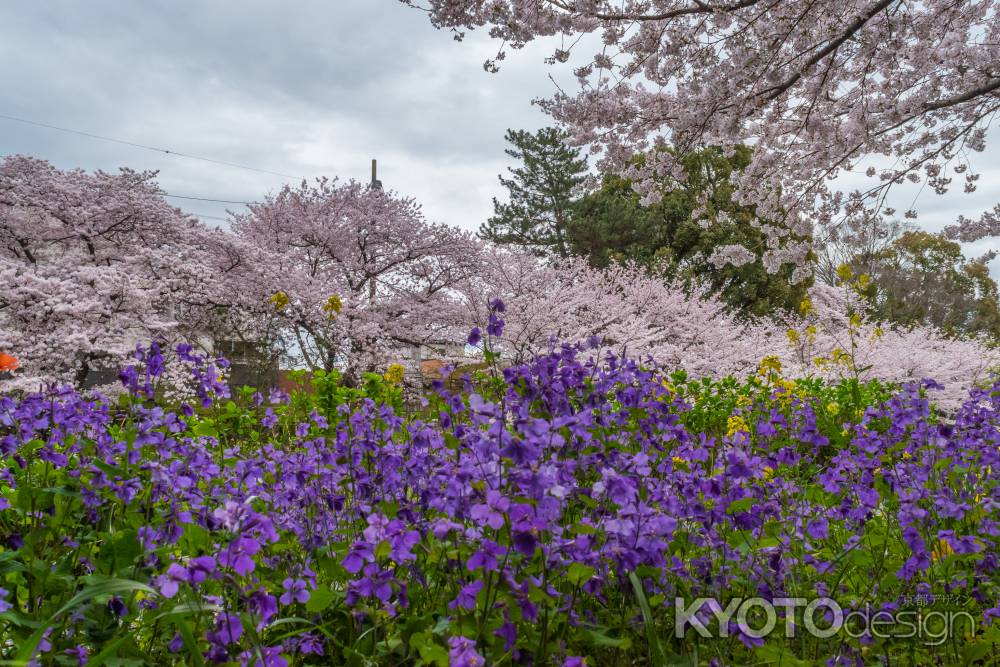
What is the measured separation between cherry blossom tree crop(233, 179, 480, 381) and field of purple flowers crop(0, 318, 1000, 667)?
11497mm

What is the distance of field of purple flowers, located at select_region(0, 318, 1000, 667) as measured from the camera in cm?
152

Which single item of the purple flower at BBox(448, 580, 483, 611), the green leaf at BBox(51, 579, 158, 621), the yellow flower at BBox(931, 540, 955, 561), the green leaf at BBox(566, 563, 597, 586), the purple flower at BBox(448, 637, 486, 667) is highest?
the green leaf at BBox(566, 563, 597, 586)

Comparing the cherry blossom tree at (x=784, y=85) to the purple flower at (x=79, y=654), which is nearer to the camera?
the purple flower at (x=79, y=654)

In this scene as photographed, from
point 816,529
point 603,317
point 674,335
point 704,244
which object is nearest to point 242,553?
point 816,529

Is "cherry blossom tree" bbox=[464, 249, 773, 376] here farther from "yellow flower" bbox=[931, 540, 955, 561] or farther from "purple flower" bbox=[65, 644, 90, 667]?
"purple flower" bbox=[65, 644, 90, 667]

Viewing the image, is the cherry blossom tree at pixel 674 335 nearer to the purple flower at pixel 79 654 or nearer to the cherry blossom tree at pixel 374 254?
the cherry blossom tree at pixel 374 254

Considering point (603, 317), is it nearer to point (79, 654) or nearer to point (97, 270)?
point (97, 270)

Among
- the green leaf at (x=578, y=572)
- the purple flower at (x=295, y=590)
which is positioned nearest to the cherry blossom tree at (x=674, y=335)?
the purple flower at (x=295, y=590)

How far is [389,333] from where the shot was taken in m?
14.6

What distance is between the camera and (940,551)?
2.50 m

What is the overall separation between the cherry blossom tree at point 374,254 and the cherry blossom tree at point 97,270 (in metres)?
A: 1.54

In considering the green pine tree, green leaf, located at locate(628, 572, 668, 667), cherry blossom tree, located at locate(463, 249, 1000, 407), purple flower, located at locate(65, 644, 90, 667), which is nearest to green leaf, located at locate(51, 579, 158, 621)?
purple flower, located at locate(65, 644, 90, 667)

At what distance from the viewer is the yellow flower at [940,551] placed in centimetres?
246

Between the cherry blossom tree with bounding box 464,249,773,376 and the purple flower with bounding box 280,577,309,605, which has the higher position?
the cherry blossom tree with bounding box 464,249,773,376
